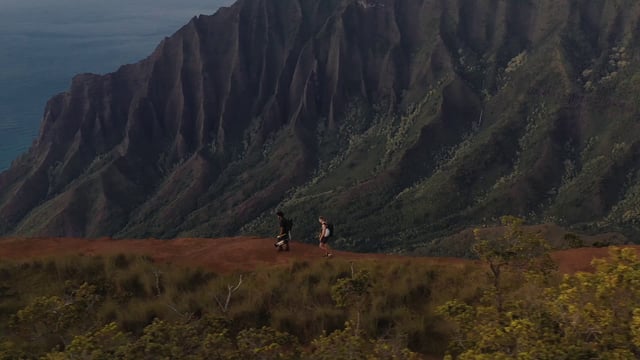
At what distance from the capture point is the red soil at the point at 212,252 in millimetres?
29875

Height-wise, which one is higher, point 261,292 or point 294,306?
point 261,292

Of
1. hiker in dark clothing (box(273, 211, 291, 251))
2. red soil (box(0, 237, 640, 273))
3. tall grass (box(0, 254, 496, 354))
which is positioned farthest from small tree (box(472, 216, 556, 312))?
hiker in dark clothing (box(273, 211, 291, 251))

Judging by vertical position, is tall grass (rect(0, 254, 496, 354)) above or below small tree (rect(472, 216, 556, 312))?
below

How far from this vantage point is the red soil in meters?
29.9

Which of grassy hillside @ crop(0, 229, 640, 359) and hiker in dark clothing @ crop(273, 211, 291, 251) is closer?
grassy hillside @ crop(0, 229, 640, 359)

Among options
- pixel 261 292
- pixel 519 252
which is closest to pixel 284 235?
pixel 261 292

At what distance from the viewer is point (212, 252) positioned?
1266 inches

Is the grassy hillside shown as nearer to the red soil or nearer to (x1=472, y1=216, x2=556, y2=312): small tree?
(x1=472, y1=216, x2=556, y2=312): small tree

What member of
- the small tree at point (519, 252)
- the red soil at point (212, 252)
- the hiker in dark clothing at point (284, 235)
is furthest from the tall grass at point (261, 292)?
the small tree at point (519, 252)

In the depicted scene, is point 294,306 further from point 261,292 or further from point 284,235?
point 284,235

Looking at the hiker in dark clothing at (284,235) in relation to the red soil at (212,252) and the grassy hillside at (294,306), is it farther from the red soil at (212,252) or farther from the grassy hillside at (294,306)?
the grassy hillside at (294,306)

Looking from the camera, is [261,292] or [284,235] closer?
[261,292]

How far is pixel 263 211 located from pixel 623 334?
19042 centimetres

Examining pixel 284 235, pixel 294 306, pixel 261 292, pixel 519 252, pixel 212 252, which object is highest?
pixel 284 235
